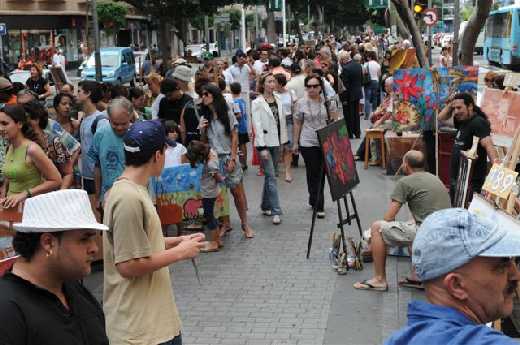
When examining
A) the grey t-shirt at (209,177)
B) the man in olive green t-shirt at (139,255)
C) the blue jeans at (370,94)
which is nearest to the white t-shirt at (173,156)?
the grey t-shirt at (209,177)

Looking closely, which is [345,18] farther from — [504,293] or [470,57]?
[504,293]

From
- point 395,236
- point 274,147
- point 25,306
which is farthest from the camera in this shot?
point 274,147

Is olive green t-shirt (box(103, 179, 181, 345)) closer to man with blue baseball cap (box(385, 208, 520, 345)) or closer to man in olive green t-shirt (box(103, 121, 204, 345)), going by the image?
man in olive green t-shirt (box(103, 121, 204, 345))

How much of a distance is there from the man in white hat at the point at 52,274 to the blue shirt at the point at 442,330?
1255mm

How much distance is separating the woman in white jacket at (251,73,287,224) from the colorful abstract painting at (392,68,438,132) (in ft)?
7.31

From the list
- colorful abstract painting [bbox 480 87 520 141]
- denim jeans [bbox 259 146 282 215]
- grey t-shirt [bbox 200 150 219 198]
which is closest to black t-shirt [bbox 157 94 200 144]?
grey t-shirt [bbox 200 150 219 198]

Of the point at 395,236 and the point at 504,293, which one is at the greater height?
the point at 504,293

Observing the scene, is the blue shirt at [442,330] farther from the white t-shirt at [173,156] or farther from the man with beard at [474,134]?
the white t-shirt at [173,156]

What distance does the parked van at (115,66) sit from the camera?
35.4 meters

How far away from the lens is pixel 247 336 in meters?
6.53

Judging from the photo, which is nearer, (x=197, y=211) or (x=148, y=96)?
(x=197, y=211)

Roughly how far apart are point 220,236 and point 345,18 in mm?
83452

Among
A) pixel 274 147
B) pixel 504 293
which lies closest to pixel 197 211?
pixel 274 147

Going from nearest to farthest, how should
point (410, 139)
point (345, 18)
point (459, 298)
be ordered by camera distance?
point (459, 298) → point (410, 139) → point (345, 18)
